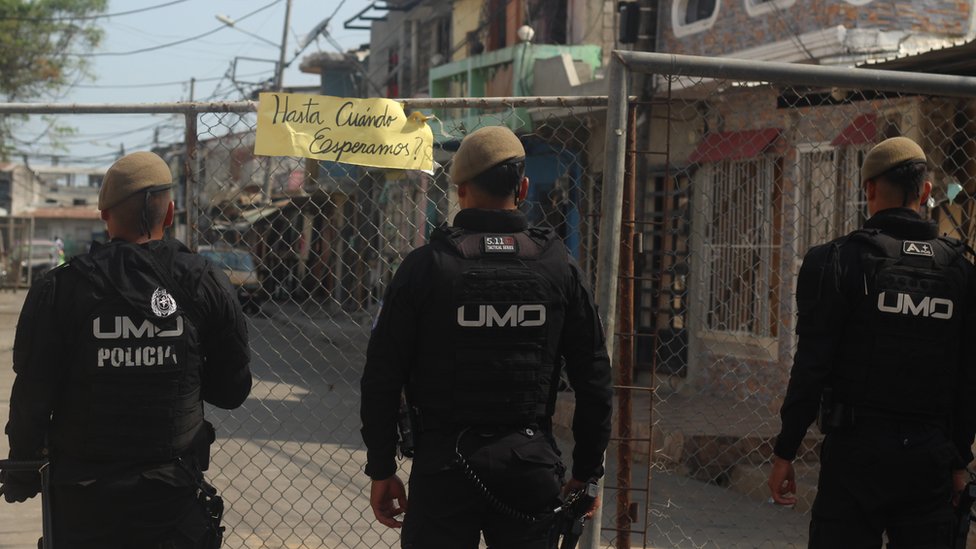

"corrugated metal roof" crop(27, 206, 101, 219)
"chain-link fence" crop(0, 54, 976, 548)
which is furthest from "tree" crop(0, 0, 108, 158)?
"corrugated metal roof" crop(27, 206, 101, 219)

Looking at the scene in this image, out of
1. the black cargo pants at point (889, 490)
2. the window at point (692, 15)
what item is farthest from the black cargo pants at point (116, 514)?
the window at point (692, 15)

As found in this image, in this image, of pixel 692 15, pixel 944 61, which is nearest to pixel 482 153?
pixel 944 61

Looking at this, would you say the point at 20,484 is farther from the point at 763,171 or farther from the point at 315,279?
the point at 763,171

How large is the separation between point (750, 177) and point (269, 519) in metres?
6.63

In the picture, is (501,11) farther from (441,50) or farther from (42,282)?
(42,282)

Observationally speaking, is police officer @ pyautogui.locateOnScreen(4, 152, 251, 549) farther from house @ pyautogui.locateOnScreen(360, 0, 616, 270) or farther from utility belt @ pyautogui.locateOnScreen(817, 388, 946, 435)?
house @ pyautogui.locateOnScreen(360, 0, 616, 270)

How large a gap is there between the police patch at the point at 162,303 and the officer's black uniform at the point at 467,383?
0.58 m

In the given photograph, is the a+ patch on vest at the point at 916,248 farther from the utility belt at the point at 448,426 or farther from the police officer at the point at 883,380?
the utility belt at the point at 448,426

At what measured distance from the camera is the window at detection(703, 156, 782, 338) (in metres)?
11.2

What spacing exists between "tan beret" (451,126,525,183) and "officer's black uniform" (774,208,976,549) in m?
1.08

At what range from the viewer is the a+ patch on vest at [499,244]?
10.9ft

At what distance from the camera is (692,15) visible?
14.1 m

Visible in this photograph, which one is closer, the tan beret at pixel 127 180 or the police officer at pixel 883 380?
the tan beret at pixel 127 180

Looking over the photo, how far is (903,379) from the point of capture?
3.62 meters
